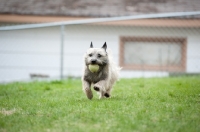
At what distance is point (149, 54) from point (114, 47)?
146 cm

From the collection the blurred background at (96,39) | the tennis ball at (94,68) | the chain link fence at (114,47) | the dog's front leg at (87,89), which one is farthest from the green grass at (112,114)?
the blurred background at (96,39)

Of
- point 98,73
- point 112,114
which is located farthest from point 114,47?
point 112,114

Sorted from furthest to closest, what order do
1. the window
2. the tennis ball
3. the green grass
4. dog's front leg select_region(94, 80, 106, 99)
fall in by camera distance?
the window
the tennis ball
dog's front leg select_region(94, 80, 106, 99)
the green grass

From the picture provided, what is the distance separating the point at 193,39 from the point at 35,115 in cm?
1019

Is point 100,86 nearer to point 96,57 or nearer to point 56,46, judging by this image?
point 96,57

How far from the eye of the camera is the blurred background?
15.4m

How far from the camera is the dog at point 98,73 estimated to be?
768 centimetres

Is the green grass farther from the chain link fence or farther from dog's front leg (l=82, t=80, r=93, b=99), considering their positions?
the chain link fence

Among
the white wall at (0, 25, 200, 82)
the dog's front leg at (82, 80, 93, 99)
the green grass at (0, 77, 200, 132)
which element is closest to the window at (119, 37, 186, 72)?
the white wall at (0, 25, 200, 82)

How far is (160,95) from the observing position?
8.18 metres

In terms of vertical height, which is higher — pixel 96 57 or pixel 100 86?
pixel 96 57

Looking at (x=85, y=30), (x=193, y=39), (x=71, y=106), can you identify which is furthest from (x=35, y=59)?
(x=71, y=106)

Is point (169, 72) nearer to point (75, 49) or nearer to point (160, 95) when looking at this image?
point (75, 49)

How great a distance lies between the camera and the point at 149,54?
53.3ft
